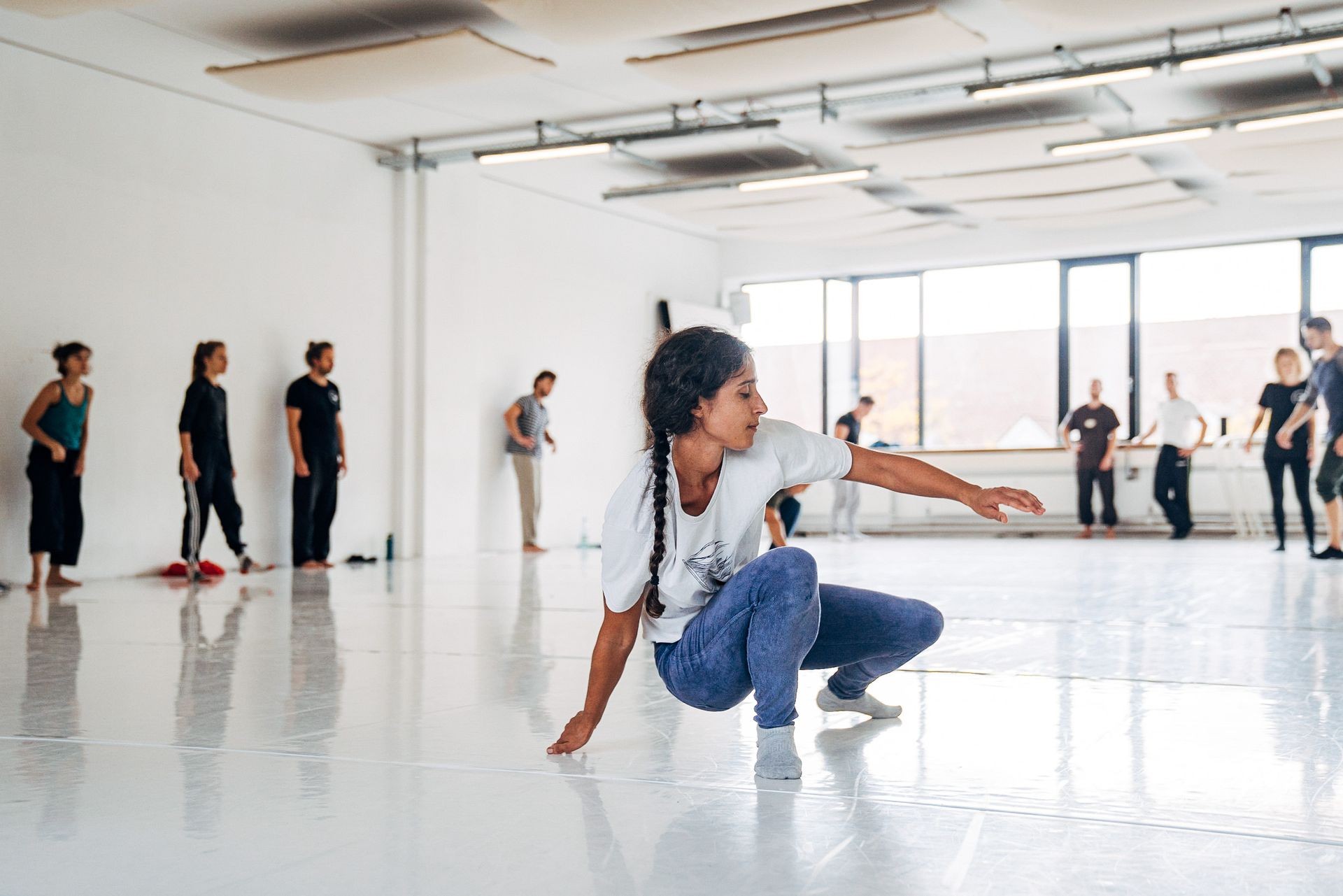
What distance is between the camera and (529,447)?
462 inches

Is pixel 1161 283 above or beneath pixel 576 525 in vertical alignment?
above

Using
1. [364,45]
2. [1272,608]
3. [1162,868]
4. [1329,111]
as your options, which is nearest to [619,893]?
[1162,868]

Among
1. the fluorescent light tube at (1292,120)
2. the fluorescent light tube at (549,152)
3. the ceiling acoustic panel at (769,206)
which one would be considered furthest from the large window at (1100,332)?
the fluorescent light tube at (549,152)

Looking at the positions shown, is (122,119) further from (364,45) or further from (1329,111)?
(1329,111)

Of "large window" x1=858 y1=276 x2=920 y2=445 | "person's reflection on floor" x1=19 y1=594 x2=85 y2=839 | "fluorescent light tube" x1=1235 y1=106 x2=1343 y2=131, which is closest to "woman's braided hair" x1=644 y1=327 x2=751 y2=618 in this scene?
"person's reflection on floor" x1=19 y1=594 x2=85 y2=839

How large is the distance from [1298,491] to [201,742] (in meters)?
8.88

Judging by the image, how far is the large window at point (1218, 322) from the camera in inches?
528

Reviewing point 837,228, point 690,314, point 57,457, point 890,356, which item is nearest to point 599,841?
point 57,457

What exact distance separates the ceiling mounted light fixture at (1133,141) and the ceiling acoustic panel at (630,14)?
3.80 metres

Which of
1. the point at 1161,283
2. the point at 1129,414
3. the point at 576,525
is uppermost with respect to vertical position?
the point at 1161,283

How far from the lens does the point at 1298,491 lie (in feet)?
31.4

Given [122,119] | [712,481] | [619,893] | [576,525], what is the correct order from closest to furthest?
[619,893]
[712,481]
[122,119]
[576,525]

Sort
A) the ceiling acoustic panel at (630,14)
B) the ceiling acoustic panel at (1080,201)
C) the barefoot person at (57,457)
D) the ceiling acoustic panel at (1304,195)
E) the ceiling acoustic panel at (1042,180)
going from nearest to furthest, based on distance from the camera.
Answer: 1. the ceiling acoustic panel at (630,14)
2. the barefoot person at (57,457)
3. the ceiling acoustic panel at (1042,180)
4. the ceiling acoustic panel at (1080,201)
5. the ceiling acoustic panel at (1304,195)

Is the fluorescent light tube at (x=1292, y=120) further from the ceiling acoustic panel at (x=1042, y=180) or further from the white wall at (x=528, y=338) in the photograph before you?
the white wall at (x=528, y=338)
